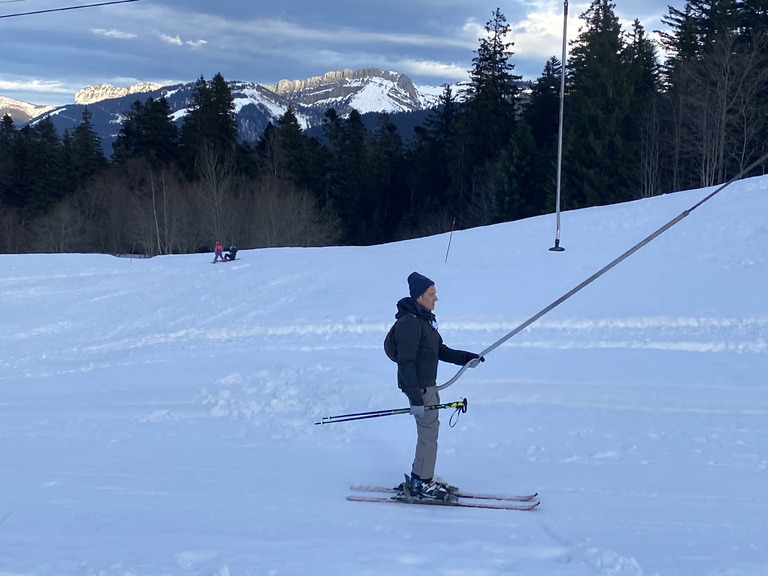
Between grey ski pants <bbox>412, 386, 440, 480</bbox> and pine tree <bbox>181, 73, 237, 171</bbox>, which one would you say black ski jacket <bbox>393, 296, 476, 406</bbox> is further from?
pine tree <bbox>181, 73, 237, 171</bbox>

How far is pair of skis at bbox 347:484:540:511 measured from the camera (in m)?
5.85

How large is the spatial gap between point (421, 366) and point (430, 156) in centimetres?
6167

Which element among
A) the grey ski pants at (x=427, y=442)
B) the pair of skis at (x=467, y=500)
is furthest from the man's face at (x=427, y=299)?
the pair of skis at (x=467, y=500)

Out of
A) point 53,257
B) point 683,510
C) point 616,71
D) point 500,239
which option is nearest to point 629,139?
point 616,71

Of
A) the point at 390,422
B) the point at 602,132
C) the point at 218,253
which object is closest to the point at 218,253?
the point at 218,253

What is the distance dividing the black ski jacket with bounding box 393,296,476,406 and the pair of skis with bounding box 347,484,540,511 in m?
0.89

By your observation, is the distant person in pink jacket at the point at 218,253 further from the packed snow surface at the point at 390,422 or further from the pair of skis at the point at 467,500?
the pair of skis at the point at 467,500

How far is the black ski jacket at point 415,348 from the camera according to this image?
18.5ft

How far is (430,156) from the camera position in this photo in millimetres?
65938

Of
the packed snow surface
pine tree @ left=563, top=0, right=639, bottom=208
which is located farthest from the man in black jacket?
pine tree @ left=563, top=0, right=639, bottom=208

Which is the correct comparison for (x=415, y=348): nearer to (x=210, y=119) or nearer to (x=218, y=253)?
(x=218, y=253)

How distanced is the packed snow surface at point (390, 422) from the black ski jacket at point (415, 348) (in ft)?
3.46

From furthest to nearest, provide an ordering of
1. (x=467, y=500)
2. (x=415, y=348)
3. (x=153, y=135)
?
(x=153, y=135), (x=467, y=500), (x=415, y=348)

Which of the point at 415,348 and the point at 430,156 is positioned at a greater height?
the point at 430,156
